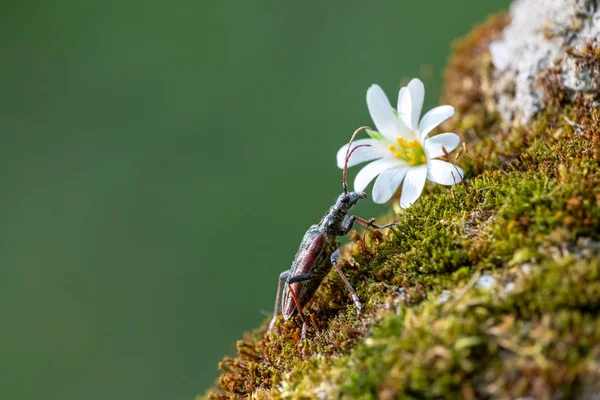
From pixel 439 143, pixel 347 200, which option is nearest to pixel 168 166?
pixel 347 200

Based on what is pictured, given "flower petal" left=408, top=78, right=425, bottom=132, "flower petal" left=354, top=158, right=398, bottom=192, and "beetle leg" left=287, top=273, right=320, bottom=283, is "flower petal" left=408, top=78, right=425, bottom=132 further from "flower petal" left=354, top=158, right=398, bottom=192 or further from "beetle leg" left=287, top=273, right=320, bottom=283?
"beetle leg" left=287, top=273, right=320, bottom=283

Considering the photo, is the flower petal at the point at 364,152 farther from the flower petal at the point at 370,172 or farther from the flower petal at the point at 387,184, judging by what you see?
the flower petal at the point at 387,184

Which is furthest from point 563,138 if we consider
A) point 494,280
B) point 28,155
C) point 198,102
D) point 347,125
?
point 28,155

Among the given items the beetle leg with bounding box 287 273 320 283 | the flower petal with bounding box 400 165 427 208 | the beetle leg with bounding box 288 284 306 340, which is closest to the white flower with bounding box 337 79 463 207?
the flower petal with bounding box 400 165 427 208

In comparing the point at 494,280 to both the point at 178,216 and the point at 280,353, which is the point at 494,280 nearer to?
the point at 280,353

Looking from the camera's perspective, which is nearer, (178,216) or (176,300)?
(176,300)

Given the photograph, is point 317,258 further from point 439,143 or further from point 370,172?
point 439,143

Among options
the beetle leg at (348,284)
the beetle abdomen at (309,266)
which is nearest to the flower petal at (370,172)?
the beetle abdomen at (309,266)
